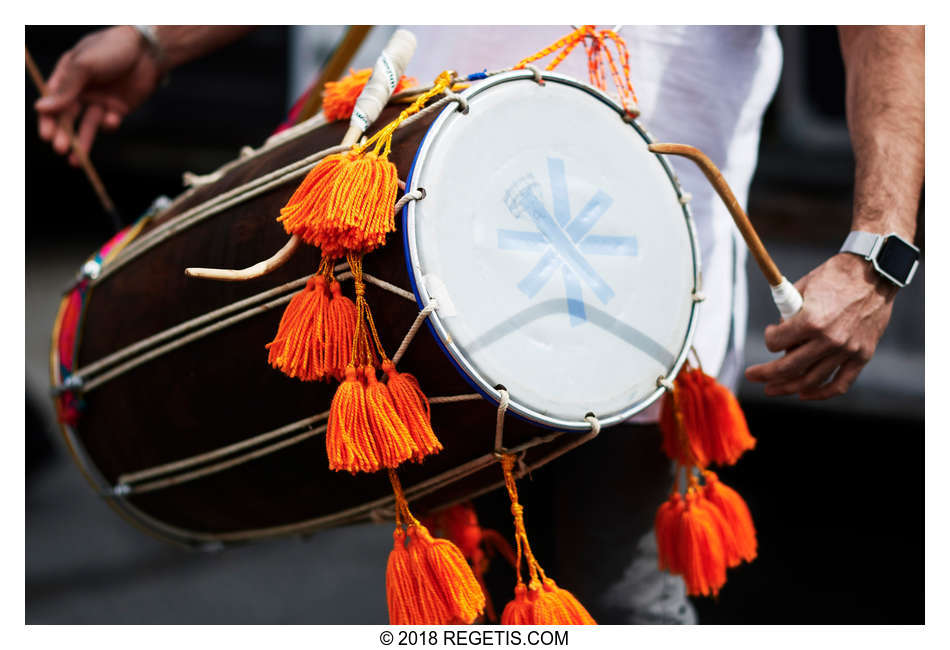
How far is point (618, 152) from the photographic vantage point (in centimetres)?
91

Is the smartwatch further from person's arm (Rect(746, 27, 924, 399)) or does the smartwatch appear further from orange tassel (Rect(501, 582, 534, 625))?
orange tassel (Rect(501, 582, 534, 625))

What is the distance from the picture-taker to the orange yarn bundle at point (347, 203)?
0.76 meters

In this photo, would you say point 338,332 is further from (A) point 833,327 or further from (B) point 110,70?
(B) point 110,70

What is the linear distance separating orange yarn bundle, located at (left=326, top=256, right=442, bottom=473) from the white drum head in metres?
0.06

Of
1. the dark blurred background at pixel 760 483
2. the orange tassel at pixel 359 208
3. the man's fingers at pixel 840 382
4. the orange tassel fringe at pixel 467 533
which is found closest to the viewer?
the orange tassel at pixel 359 208

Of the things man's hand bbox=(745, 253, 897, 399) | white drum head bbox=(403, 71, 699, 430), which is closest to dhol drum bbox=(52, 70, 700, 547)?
white drum head bbox=(403, 71, 699, 430)

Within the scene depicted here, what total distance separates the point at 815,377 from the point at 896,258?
0.15 metres

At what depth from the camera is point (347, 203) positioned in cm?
76

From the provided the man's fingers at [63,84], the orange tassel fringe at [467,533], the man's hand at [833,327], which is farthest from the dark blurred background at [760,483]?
the man's hand at [833,327]

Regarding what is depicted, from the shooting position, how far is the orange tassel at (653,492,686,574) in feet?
3.42

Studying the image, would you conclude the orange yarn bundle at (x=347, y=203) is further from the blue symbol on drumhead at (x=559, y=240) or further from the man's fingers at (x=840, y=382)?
the man's fingers at (x=840, y=382)

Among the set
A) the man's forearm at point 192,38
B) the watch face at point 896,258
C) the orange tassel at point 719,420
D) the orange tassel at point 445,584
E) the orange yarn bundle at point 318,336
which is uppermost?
the man's forearm at point 192,38

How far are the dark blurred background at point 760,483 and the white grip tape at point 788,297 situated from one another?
450mm
